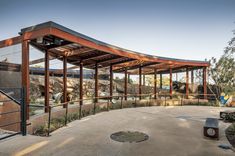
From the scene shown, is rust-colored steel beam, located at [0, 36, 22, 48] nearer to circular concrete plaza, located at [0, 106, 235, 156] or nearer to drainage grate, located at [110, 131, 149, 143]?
circular concrete plaza, located at [0, 106, 235, 156]

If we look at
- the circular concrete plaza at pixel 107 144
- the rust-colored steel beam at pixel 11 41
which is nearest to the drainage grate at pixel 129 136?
the circular concrete plaza at pixel 107 144

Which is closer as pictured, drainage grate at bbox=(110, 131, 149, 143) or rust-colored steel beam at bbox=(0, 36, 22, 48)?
drainage grate at bbox=(110, 131, 149, 143)

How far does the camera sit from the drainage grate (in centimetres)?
456

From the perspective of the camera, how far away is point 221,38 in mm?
14039

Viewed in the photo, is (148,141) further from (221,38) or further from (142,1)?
(221,38)

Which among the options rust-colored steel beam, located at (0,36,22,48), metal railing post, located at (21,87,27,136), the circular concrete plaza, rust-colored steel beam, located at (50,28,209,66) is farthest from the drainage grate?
rust-colored steel beam, located at (0,36,22,48)

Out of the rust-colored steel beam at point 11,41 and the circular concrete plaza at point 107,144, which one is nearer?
the circular concrete plaza at point 107,144

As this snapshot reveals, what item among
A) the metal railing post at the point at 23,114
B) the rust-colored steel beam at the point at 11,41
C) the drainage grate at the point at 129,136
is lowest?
the drainage grate at the point at 129,136

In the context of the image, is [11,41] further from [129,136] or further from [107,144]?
[129,136]

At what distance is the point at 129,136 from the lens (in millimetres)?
4832

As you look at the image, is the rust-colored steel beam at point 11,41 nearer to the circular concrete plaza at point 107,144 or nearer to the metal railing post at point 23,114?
the metal railing post at point 23,114

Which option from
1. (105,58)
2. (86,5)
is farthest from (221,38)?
(86,5)

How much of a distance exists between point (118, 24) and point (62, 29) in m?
→ 9.16

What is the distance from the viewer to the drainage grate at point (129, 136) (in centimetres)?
456
